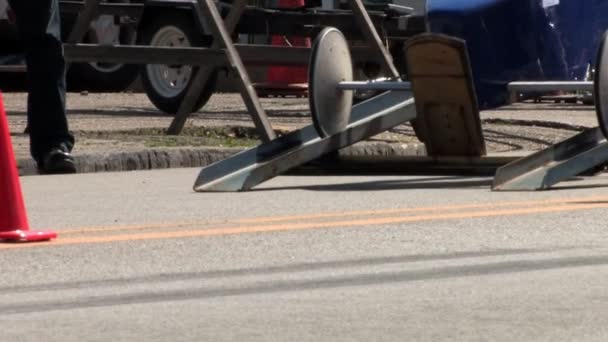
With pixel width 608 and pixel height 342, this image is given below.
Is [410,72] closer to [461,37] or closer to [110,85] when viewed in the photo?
[461,37]

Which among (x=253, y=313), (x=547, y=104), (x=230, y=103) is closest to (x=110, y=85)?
(x=230, y=103)

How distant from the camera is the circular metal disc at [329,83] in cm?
1023

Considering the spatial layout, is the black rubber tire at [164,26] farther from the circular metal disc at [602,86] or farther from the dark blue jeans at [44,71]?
the circular metal disc at [602,86]

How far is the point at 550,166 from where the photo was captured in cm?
943

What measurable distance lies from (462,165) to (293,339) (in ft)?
19.1

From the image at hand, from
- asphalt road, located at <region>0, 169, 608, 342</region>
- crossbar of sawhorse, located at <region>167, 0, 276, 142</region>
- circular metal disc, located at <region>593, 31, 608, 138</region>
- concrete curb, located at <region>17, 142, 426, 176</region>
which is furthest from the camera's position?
crossbar of sawhorse, located at <region>167, 0, 276, 142</region>

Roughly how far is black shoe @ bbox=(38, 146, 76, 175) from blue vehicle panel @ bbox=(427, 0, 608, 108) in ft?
7.31

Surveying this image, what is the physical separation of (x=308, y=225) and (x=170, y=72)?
931cm

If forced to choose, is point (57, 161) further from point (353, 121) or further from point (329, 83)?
point (353, 121)

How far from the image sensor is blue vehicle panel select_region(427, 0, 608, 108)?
1027 cm

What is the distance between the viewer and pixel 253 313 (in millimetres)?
5477

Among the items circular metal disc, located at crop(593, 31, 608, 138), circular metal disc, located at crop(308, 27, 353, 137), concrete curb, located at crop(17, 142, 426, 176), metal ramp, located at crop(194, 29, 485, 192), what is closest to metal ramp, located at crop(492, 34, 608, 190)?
circular metal disc, located at crop(593, 31, 608, 138)

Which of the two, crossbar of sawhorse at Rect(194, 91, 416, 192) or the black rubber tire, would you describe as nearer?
crossbar of sawhorse at Rect(194, 91, 416, 192)

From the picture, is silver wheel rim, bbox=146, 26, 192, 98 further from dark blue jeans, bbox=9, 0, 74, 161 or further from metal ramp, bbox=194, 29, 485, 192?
dark blue jeans, bbox=9, 0, 74, 161
